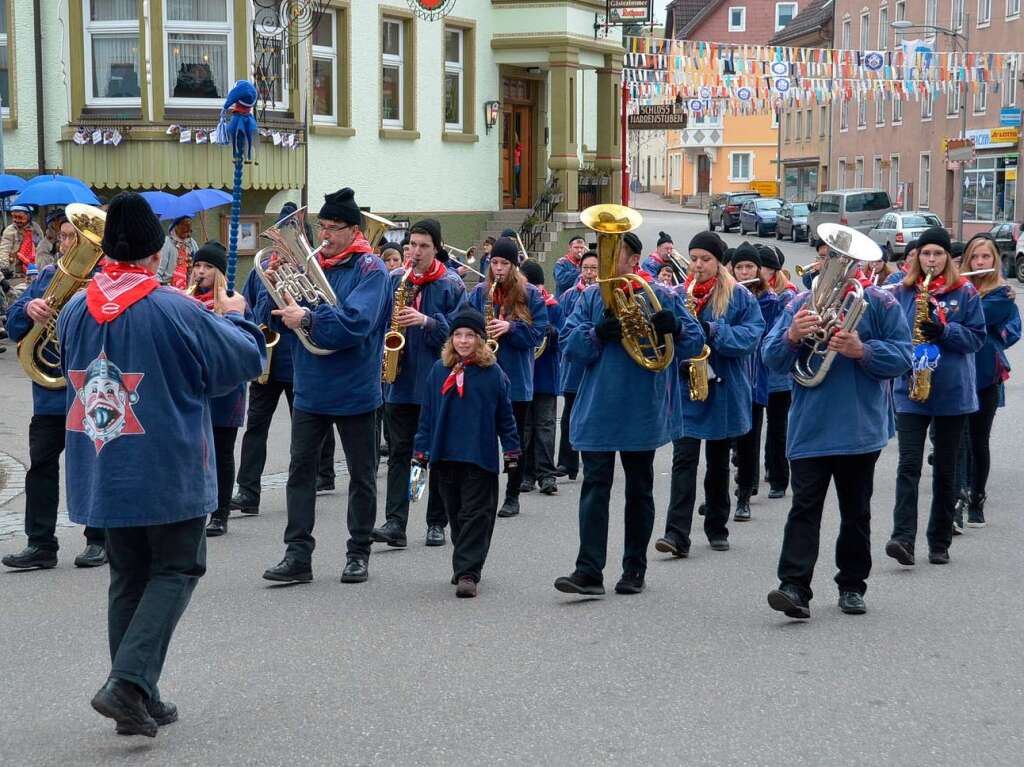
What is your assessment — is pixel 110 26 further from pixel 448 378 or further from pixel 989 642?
pixel 989 642

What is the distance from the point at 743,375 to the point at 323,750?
4694 mm

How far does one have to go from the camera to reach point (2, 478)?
11172 millimetres

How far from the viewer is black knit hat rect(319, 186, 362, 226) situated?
7570 mm

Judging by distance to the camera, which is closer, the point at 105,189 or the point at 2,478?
the point at 2,478

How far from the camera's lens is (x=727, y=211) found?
57.3 m

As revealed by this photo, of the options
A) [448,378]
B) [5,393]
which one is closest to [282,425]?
[5,393]

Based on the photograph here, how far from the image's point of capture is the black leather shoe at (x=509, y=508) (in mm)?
9898

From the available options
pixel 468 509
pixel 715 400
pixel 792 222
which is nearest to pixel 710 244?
pixel 715 400

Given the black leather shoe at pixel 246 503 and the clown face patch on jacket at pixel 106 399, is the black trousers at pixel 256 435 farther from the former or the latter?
the clown face patch on jacket at pixel 106 399

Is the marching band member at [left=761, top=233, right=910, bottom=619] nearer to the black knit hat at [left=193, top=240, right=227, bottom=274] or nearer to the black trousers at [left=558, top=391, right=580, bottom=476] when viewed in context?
the black knit hat at [left=193, top=240, right=227, bottom=274]

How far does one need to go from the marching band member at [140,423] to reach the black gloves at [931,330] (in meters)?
4.42

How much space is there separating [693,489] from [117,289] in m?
4.28

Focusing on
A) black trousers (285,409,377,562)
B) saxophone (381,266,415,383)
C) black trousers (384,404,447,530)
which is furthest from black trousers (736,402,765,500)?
black trousers (285,409,377,562)

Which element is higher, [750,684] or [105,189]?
[105,189]
